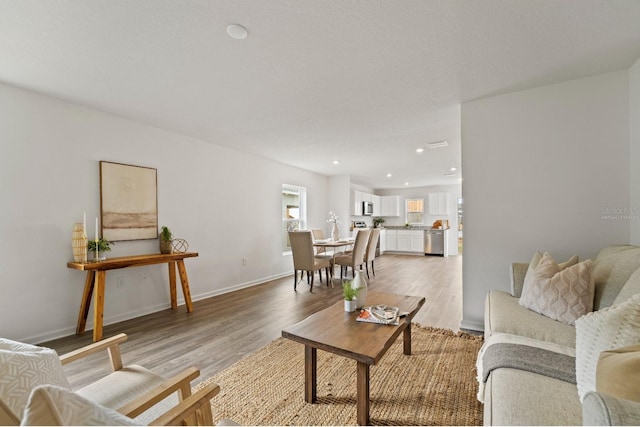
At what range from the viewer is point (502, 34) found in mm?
1842

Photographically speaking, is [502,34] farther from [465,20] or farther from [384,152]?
[384,152]

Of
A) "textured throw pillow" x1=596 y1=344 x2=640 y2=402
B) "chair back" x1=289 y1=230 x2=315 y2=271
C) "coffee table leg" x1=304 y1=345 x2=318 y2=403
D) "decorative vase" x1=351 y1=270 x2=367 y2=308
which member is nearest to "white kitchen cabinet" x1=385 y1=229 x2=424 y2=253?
"chair back" x1=289 y1=230 x2=315 y2=271

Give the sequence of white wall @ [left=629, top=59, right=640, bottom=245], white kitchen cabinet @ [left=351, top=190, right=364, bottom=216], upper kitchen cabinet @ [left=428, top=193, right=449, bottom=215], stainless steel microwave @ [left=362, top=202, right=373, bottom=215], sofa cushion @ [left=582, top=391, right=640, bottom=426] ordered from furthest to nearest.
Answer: upper kitchen cabinet @ [left=428, top=193, right=449, bottom=215], stainless steel microwave @ [left=362, top=202, right=373, bottom=215], white kitchen cabinet @ [left=351, top=190, right=364, bottom=216], white wall @ [left=629, top=59, right=640, bottom=245], sofa cushion @ [left=582, top=391, right=640, bottom=426]

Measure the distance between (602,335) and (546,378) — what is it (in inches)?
13.7

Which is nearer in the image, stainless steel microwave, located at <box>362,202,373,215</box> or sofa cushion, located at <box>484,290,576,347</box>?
sofa cushion, located at <box>484,290,576,347</box>

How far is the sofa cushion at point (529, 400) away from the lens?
100cm

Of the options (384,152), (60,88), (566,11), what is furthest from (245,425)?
(384,152)

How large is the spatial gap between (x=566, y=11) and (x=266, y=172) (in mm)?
4501

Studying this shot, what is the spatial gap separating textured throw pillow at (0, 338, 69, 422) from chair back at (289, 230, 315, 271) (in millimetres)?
3658

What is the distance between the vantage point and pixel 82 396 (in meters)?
0.73

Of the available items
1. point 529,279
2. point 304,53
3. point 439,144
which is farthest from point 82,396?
point 439,144

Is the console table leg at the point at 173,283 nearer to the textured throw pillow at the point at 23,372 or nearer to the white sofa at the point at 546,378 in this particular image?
the textured throw pillow at the point at 23,372

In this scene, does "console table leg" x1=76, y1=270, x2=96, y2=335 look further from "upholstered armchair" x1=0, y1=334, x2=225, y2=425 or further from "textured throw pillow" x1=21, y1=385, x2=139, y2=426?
"textured throw pillow" x1=21, y1=385, x2=139, y2=426

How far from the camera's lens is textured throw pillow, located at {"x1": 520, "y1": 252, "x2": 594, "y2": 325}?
1820mm
